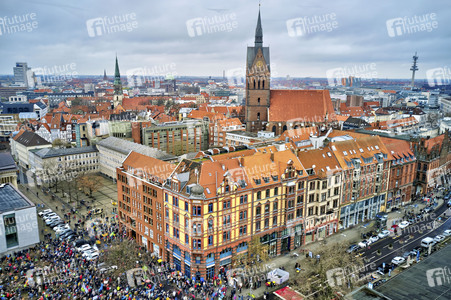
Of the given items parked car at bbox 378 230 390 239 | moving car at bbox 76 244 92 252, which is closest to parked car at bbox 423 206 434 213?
parked car at bbox 378 230 390 239

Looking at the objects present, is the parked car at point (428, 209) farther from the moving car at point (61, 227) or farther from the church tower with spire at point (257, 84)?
the moving car at point (61, 227)

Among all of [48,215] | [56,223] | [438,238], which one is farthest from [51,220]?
[438,238]

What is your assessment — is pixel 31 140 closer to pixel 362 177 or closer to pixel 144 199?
pixel 144 199

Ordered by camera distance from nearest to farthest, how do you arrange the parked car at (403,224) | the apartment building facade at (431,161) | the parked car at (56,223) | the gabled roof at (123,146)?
the parked car at (56,223) → the parked car at (403,224) → the apartment building facade at (431,161) → the gabled roof at (123,146)

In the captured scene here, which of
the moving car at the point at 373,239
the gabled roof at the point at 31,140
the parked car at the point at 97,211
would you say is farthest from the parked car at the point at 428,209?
the gabled roof at the point at 31,140

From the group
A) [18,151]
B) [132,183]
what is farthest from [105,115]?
[132,183]

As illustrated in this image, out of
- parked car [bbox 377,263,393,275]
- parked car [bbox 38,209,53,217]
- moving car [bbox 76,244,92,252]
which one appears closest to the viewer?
parked car [bbox 377,263,393,275]

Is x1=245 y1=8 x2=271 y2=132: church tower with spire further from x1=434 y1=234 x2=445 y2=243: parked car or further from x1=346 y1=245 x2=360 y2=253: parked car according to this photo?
x1=434 y1=234 x2=445 y2=243: parked car
